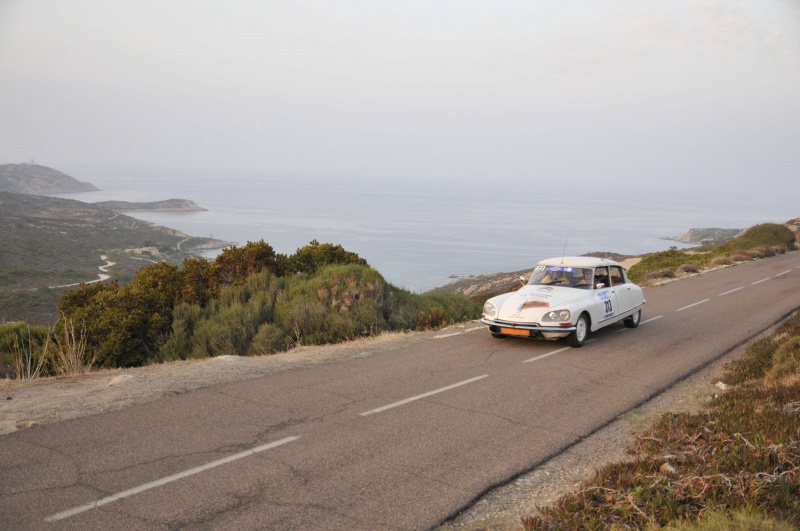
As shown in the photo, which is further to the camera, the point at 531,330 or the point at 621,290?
the point at 621,290

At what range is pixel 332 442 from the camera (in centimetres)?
630

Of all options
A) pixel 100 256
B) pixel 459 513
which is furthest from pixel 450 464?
pixel 100 256

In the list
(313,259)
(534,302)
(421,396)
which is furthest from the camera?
(313,259)

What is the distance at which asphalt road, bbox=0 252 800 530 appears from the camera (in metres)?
4.77

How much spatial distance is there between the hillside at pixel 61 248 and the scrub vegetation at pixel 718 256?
29770 millimetres

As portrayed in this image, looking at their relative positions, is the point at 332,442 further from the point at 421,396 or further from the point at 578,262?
the point at 578,262

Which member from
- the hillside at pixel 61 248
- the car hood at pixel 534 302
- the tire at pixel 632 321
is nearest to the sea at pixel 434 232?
the hillside at pixel 61 248

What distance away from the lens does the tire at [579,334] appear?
11430 mm

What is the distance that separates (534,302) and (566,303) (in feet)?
1.91

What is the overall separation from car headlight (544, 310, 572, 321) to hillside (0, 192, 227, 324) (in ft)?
93.8

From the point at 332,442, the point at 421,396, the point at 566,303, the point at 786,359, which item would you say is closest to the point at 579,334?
the point at 566,303

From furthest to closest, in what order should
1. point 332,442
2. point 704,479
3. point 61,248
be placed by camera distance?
point 61,248
point 332,442
point 704,479

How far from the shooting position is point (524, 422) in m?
7.21

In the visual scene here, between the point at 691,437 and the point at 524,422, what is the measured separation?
1865 mm
